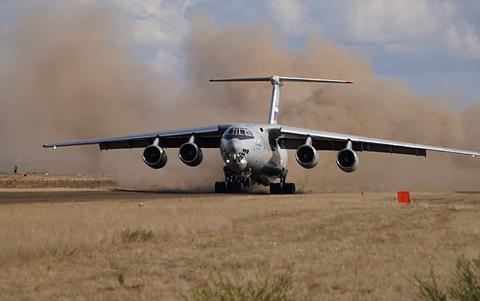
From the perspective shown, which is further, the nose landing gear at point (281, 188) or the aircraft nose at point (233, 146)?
the nose landing gear at point (281, 188)

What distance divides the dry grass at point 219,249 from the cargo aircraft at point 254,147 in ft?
52.3

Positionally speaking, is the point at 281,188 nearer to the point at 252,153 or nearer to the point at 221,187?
the point at 221,187

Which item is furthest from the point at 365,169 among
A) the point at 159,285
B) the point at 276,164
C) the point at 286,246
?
the point at 159,285

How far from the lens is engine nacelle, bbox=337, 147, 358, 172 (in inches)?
1677

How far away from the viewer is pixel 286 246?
680 inches

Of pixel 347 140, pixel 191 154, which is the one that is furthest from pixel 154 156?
pixel 347 140

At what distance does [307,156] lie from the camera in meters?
43.1

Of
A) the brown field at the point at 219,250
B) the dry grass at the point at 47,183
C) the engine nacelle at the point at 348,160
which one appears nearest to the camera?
the brown field at the point at 219,250

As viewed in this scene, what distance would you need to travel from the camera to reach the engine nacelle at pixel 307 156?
42875 millimetres

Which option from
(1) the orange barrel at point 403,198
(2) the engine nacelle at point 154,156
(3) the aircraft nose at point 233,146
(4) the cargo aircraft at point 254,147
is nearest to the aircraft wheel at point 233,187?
(4) the cargo aircraft at point 254,147

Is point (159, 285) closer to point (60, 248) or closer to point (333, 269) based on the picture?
point (333, 269)

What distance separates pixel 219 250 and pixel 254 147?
25513 millimetres

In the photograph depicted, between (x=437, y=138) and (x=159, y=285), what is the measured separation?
5190cm

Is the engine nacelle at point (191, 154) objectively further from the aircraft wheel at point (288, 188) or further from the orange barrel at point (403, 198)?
the orange barrel at point (403, 198)
